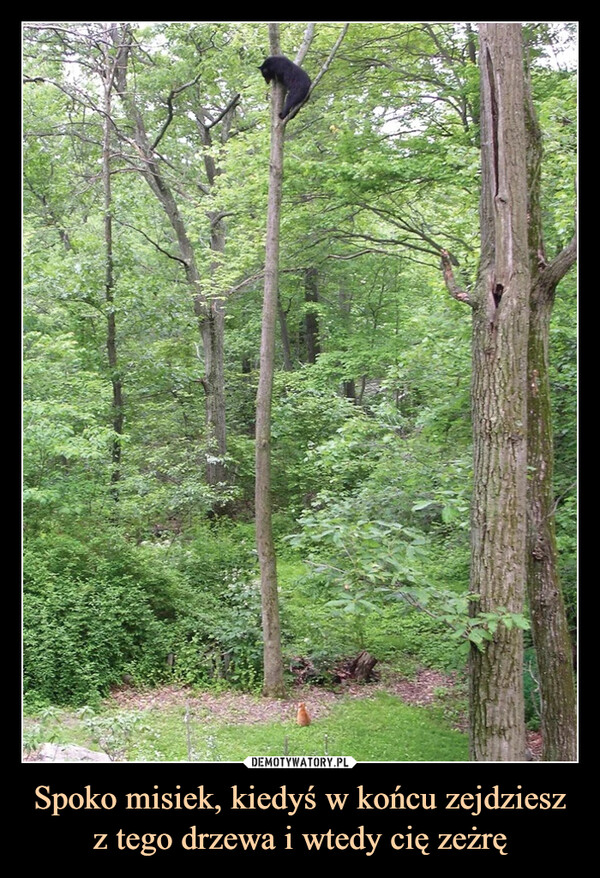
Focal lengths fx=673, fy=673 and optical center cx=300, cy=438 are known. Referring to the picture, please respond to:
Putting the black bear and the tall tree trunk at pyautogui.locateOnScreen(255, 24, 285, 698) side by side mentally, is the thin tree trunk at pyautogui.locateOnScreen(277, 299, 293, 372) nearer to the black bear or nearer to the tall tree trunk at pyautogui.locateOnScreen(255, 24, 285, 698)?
the tall tree trunk at pyautogui.locateOnScreen(255, 24, 285, 698)

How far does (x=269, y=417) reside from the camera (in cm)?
669

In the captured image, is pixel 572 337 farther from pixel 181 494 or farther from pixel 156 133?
pixel 156 133

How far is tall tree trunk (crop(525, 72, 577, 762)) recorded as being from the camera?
181 inches

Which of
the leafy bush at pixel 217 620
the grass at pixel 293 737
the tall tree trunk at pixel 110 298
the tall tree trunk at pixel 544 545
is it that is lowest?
the grass at pixel 293 737

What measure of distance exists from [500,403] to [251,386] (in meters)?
11.3

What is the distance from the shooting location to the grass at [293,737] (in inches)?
215

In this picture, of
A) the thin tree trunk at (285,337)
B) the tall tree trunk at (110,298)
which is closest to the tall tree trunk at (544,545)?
the tall tree trunk at (110,298)

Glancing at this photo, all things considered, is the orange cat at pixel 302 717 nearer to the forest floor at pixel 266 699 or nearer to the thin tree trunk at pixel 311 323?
the forest floor at pixel 266 699

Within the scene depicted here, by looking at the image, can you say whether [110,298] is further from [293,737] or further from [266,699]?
A: [293,737]

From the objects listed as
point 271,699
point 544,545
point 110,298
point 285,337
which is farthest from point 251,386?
point 544,545

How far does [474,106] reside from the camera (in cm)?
827

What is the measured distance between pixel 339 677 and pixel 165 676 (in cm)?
192

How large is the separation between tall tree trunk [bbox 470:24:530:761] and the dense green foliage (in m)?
0.24

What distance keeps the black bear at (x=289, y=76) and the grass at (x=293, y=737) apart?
218 inches
